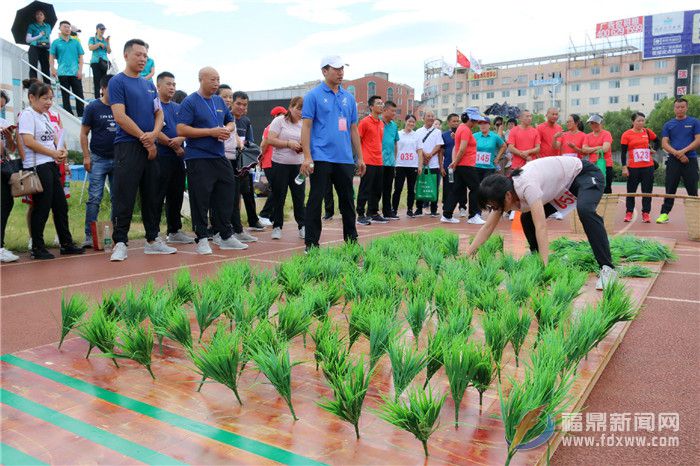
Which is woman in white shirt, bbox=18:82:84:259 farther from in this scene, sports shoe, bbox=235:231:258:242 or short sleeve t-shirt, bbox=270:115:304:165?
short sleeve t-shirt, bbox=270:115:304:165

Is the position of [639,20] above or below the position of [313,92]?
above

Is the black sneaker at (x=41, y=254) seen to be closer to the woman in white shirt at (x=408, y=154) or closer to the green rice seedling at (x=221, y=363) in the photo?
the green rice seedling at (x=221, y=363)

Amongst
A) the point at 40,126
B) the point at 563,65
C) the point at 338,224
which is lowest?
the point at 338,224

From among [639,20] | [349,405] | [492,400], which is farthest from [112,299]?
[639,20]

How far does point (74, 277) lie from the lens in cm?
514

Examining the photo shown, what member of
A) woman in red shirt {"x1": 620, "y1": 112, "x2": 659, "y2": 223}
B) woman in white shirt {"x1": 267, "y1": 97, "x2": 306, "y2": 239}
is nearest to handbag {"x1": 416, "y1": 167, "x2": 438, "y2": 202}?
woman in red shirt {"x1": 620, "y1": 112, "x2": 659, "y2": 223}

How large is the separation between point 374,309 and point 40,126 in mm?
4704

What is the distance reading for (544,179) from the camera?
448 centimetres

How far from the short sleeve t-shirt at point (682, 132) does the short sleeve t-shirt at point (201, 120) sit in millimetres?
6818

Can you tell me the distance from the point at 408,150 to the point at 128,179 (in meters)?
5.70

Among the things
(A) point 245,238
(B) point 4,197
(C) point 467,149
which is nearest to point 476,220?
(C) point 467,149

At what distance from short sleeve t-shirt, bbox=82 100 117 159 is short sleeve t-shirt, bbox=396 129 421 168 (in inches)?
202

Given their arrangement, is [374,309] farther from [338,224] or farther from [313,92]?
[338,224]

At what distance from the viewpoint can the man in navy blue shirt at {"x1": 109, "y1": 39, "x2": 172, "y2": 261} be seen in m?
5.75
